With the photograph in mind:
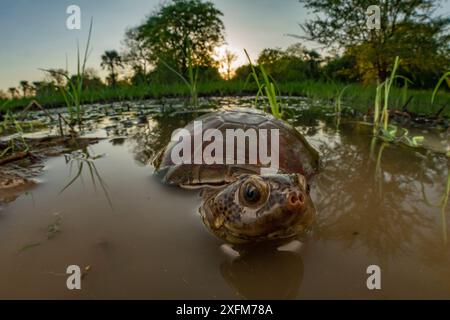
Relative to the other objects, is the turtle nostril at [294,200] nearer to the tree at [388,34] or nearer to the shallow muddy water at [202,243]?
the shallow muddy water at [202,243]

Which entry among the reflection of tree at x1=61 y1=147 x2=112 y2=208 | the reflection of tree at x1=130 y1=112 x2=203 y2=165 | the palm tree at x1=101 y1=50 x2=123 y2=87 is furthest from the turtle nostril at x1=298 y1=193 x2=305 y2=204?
the palm tree at x1=101 y1=50 x2=123 y2=87

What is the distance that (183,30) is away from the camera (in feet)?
94.5

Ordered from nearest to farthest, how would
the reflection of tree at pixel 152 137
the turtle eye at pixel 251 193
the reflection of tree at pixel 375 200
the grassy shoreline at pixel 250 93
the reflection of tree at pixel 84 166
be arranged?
1. the turtle eye at pixel 251 193
2. the reflection of tree at pixel 375 200
3. the reflection of tree at pixel 84 166
4. the reflection of tree at pixel 152 137
5. the grassy shoreline at pixel 250 93

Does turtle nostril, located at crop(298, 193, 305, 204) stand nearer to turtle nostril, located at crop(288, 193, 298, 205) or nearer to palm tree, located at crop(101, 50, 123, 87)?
turtle nostril, located at crop(288, 193, 298, 205)

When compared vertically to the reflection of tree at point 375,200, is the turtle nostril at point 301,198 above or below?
above

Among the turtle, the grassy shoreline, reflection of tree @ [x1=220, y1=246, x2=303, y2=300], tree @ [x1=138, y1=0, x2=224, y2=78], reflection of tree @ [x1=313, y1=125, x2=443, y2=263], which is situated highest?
tree @ [x1=138, y1=0, x2=224, y2=78]

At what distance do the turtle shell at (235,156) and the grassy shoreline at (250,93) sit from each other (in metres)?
3.60

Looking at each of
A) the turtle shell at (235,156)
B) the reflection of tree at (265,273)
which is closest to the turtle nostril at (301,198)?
the reflection of tree at (265,273)

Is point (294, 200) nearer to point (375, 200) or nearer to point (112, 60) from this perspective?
point (375, 200)

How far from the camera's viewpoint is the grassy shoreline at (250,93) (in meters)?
6.41

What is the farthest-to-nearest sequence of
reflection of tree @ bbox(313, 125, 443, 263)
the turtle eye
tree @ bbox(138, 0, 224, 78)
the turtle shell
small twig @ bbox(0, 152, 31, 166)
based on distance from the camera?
tree @ bbox(138, 0, 224, 78) → small twig @ bbox(0, 152, 31, 166) → the turtle shell → reflection of tree @ bbox(313, 125, 443, 263) → the turtle eye

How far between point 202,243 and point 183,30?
3040cm

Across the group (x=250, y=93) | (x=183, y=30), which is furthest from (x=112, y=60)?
(x=250, y=93)

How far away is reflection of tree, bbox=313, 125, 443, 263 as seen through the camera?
4.49 feet
